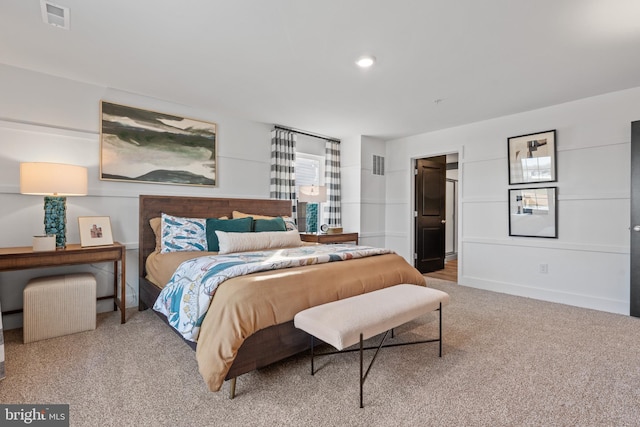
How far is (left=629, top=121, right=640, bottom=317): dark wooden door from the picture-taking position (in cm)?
319

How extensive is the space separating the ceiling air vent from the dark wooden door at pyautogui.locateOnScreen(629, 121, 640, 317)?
5.12 m

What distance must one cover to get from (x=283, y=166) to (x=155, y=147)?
5.71 ft

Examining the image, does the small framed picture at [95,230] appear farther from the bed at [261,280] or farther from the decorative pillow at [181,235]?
the decorative pillow at [181,235]

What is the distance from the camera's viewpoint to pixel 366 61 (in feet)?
8.85

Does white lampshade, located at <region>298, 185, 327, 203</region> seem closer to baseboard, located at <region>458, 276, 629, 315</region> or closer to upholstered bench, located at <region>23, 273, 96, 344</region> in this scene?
baseboard, located at <region>458, 276, 629, 315</region>

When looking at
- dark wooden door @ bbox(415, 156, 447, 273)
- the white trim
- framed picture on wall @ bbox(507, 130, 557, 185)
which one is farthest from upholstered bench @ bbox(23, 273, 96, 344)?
framed picture on wall @ bbox(507, 130, 557, 185)

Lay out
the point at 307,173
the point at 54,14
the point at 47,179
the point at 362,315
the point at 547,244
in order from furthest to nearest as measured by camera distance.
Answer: the point at 307,173
the point at 547,244
the point at 47,179
the point at 54,14
the point at 362,315

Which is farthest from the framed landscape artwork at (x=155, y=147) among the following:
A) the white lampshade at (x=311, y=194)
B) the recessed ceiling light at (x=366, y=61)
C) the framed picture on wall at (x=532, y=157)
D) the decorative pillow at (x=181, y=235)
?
the framed picture on wall at (x=532, y=157)

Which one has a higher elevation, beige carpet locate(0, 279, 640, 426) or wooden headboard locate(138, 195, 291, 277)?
wooden headboard locate(138, 195, 291, 277)

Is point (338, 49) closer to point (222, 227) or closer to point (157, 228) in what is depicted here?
point (222, 227)

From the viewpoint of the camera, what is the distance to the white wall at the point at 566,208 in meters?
3.38

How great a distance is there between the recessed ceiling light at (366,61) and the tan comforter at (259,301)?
5.77ft

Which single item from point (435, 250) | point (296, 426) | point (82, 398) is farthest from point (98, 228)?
point (435, 250)

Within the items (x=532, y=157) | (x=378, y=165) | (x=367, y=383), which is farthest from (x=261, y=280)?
(x=378, y=165)
